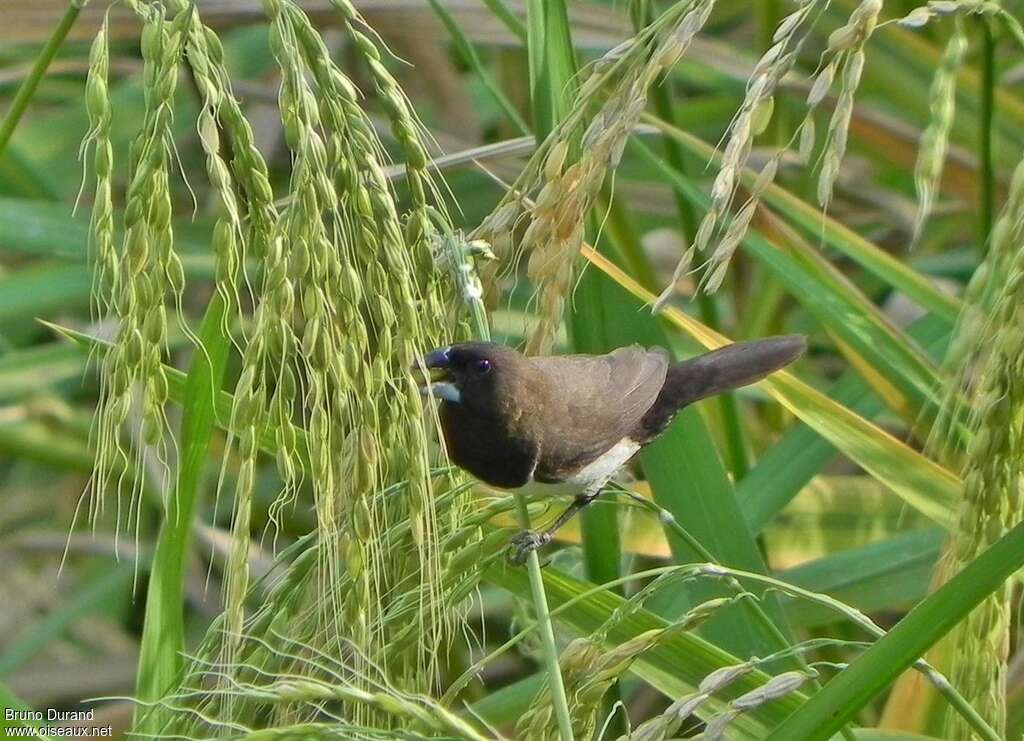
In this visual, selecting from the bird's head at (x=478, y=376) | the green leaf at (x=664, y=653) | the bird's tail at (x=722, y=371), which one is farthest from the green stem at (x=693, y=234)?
the green leaf at (x=664, y=653)

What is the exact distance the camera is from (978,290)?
51.3 inches

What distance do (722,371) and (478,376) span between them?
0.51 metres

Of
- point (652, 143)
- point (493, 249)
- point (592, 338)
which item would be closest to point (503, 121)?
point (652, 143)

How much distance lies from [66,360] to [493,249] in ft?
5.90

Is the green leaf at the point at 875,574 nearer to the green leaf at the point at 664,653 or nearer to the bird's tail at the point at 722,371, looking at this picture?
the bird's tail at the point at 722,371

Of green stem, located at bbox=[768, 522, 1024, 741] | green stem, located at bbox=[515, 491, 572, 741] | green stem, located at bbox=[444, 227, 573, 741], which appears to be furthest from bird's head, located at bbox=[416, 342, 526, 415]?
green stem, located at bbox=[768, 522, 1024, 741]

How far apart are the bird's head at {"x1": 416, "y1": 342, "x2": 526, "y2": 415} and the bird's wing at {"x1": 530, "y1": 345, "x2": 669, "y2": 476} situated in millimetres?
98

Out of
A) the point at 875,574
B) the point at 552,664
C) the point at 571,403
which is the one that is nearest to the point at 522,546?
the point at 552,664

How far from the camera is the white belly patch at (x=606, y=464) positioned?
208cm

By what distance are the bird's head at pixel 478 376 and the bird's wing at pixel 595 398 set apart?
0.10 meters

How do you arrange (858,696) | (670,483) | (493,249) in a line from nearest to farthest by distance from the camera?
(858,696) < (493,249) < (670,483)

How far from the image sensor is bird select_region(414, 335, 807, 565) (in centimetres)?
184

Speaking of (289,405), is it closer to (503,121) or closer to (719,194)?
(719,194)

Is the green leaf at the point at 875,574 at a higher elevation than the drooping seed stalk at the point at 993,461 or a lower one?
lower
